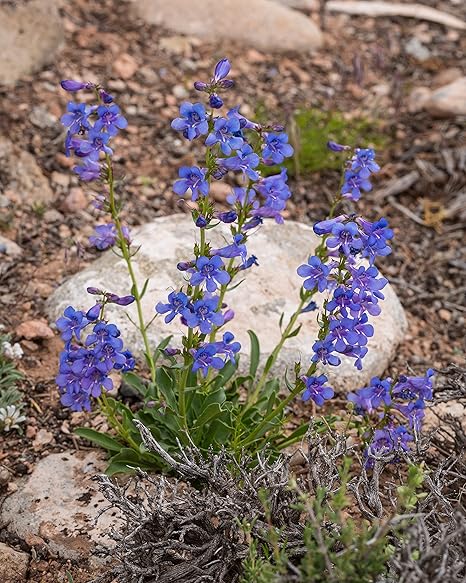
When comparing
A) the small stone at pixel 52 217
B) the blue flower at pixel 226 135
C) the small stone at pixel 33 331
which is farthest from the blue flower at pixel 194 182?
the small stone at pixel 52 217

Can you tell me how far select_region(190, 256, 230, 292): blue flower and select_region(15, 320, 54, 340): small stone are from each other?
1.76m

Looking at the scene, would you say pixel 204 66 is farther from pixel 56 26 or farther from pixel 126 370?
pixel 126 370

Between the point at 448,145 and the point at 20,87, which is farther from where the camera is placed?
the point at 448,145

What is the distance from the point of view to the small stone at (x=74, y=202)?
5633 millimetres

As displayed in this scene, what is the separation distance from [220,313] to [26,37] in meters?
3.81

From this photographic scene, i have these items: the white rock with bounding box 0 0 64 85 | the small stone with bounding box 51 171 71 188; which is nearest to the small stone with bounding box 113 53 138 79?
the white rock with bounding box 0 0 64 85

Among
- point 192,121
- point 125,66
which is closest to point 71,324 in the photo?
point 192,121

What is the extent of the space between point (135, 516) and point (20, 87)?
3.92 m

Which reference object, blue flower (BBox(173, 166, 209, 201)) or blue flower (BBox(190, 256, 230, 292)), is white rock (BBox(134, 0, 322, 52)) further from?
blue flower (BBox(190, 256, 230, 292))

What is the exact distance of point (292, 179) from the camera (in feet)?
20.7

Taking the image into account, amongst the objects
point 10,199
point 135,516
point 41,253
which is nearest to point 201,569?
point 135,516

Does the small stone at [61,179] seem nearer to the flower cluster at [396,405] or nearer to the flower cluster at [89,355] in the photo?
the flower cluster at [89,355]

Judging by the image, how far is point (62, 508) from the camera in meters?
3.81

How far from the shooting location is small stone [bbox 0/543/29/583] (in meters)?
3.51
